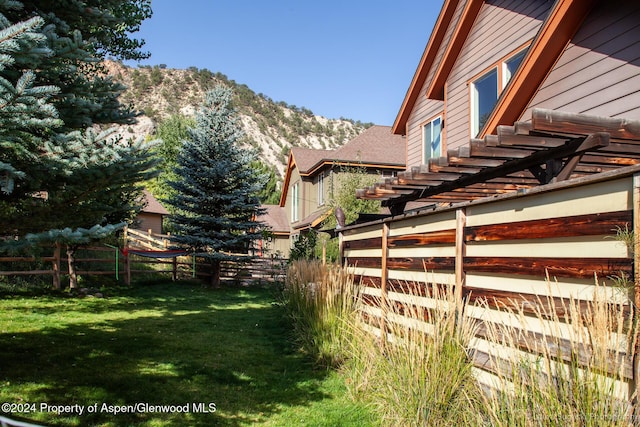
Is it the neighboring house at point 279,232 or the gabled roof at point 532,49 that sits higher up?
the gabled roof at point 532,49

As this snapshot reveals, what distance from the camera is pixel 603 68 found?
4.86m

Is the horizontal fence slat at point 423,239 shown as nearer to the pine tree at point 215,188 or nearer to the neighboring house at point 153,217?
the pine tree at point 215,188

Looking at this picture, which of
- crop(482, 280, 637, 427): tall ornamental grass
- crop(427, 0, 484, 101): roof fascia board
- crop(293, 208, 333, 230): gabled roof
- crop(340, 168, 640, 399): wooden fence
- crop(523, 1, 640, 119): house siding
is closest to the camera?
crop(482, 280, 637, 427): tall ornamental grass

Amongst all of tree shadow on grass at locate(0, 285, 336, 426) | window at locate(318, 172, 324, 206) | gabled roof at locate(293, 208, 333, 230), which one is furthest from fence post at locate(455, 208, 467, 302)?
window at locate(318, 172, 324, 206)

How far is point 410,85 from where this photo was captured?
1020cm

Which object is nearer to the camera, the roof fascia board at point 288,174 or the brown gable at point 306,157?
the brown gable at point 306,157

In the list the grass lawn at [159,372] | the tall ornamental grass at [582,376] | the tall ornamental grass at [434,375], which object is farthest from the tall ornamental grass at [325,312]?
the tall ornamental grass at [582,376]

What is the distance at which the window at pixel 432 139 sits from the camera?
9.32 meters

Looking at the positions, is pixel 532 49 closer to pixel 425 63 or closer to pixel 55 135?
pixel 425 63

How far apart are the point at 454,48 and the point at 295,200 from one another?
15741 millimetres

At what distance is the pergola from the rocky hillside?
2065 inches

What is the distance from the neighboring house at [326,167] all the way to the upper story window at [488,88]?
28.6 feet

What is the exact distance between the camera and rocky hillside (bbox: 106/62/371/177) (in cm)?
6100

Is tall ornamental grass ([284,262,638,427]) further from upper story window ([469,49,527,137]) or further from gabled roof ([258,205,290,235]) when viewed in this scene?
gabled roof ([258,205,290,235])
